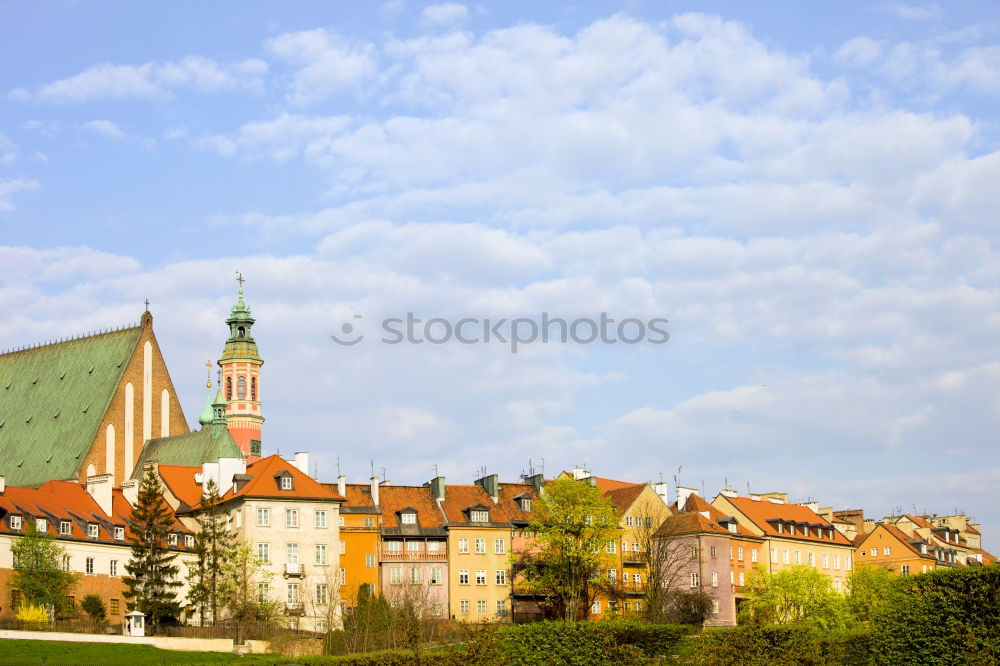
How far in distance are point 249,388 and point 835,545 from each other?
7128 centimetres

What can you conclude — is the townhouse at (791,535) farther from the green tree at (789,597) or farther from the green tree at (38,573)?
the green tree at (38,573)

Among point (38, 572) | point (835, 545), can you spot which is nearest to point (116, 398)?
point (38, 572)

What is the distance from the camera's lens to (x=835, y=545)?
423ft

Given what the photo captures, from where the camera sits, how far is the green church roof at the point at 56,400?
116 meters

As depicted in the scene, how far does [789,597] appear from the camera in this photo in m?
104

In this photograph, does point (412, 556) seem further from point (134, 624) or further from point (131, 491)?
point (134, 624)

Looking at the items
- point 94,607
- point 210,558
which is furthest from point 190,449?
point 94,607

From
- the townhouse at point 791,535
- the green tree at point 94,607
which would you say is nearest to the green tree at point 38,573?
the green tree at point 94,607

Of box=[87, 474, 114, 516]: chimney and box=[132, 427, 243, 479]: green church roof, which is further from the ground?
box=[132, 427, 243, 479]: green church roof

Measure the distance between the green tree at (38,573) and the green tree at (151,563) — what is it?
13.5ft

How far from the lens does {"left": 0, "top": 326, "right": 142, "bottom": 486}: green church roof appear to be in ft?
381

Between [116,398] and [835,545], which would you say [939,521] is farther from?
[116,398]

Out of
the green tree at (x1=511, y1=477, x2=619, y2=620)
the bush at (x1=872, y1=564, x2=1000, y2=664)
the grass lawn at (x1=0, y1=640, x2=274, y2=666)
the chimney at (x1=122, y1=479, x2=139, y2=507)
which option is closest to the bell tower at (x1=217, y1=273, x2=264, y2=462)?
the chimney at (x1=122, y1=479, x2=139, y2=507)

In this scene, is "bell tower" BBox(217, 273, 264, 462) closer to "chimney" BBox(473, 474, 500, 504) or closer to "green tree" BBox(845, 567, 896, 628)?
"chimney" BBox(473, 474, 500, 504)
